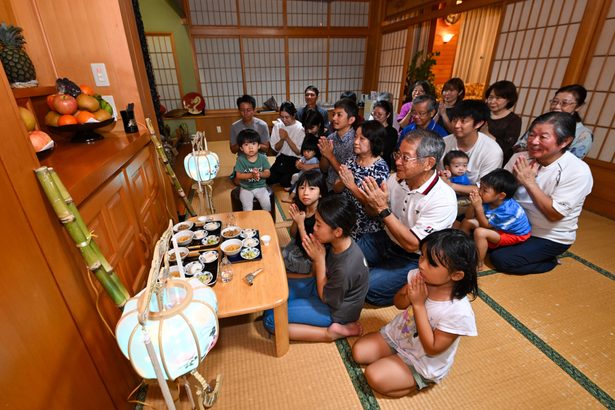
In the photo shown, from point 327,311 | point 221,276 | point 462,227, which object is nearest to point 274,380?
point 327,311

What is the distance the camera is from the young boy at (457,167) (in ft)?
10.7

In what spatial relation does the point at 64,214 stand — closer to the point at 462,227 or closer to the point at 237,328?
the point at 237,328

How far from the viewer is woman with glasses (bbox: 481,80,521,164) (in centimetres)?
355

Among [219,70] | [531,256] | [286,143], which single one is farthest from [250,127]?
[219,70]

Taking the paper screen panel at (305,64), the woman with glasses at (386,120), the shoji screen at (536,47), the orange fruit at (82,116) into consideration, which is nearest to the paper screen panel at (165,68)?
the paper screen panel at (305,64)

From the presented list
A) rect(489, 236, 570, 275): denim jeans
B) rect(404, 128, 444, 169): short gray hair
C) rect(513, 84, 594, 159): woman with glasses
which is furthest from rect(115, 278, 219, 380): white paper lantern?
rect(513, 84, 594, 159): woman with glasses

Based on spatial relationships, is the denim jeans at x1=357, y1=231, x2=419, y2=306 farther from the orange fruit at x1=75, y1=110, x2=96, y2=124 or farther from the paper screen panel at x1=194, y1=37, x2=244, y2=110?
the paper screen panel at x1=194, y1=37, x2=244, y2=110

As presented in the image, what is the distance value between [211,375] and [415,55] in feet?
24.8

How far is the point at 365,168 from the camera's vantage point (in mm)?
2787

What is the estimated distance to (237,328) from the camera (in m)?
2.29

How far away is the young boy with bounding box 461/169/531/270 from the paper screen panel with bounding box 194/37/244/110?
24.5 ft

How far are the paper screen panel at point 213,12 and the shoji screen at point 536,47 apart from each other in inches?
245

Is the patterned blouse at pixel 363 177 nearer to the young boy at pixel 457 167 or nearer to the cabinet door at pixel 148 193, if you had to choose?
the young boy at pixel 457 167

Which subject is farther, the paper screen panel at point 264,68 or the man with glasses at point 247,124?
the paper screen panel at point 264,68
